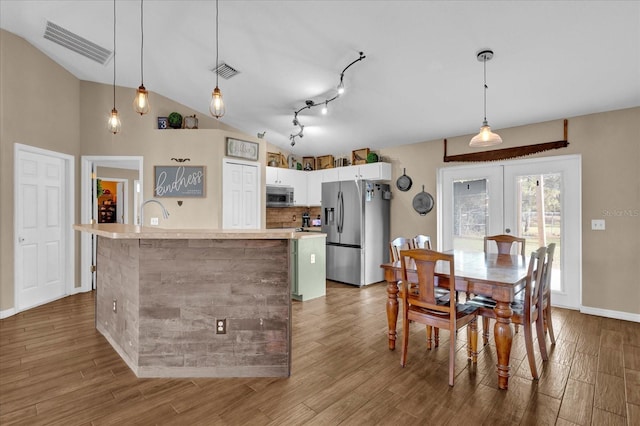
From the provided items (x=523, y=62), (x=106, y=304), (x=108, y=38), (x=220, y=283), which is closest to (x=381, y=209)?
(x=523, y=62)

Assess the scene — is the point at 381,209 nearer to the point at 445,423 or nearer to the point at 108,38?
the point at 445,423

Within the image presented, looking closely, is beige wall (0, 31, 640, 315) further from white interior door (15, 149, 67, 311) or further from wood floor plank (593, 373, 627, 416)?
wood floor plank (593, 373, 627, 416)

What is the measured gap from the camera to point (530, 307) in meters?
2.44

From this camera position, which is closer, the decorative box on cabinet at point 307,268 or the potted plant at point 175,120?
the decorative box on cabinet at point 307,268

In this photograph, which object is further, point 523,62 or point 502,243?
point 502,243

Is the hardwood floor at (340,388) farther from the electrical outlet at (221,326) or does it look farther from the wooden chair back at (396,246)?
the wooden chair back at (396,246)

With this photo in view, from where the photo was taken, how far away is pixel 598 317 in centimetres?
380

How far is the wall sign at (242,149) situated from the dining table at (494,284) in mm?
3349

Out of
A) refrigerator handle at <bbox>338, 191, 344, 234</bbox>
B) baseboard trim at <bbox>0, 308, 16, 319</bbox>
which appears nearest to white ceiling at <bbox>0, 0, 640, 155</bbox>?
refrigerator handle at <bbox>338, 191, 344, 234</bbox>

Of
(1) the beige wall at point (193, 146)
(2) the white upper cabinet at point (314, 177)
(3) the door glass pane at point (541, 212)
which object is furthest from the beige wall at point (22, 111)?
(3) the door glass pane at point (541, 212)

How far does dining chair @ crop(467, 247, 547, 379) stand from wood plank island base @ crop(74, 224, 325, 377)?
5.55 feet

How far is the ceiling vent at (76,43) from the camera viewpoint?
369cm

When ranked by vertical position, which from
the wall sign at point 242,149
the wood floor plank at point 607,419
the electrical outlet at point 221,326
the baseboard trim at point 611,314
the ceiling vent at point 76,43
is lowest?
the wood floor plank at point 607,419

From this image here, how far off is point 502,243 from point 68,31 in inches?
222
